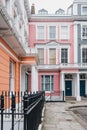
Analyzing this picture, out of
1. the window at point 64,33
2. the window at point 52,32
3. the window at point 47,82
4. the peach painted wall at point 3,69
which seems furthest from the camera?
the window at point 52,32

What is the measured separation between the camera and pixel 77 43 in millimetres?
37844

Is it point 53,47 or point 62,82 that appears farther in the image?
point 53,47

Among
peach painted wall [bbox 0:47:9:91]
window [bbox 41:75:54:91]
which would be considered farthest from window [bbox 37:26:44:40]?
peach painted wall [bbox 0:47:9:91]

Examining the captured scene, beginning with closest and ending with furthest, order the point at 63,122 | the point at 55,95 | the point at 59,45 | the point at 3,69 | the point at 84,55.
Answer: the point at 63,122, the point at 3,69, the point at 55,95, the point at 84,55, the point at 59,45

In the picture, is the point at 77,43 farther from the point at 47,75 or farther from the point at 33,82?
the point at 33,82

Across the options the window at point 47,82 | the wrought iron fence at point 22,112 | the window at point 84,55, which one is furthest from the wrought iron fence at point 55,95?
the wrought iron fence at point 22,112

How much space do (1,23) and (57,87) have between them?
89.1 ft

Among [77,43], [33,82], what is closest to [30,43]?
[77,43]

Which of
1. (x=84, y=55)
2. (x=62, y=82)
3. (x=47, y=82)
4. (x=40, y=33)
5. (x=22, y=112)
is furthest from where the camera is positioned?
(x=40, y=33)

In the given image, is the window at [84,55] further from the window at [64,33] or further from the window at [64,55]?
the window at [64,33]

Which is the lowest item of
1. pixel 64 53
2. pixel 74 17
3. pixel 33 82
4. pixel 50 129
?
pixel 50 129

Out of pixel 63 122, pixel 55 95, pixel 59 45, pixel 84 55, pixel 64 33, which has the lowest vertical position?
pixel 63 122

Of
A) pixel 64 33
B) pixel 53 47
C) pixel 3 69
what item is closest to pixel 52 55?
pixel 53 47

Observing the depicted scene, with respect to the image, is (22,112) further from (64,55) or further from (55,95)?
(64,55)
